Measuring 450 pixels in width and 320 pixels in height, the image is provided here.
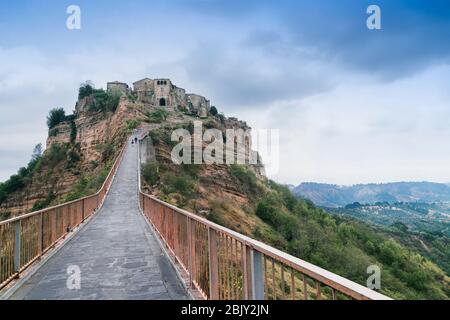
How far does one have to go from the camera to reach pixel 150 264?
7184mm

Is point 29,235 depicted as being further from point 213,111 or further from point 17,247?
point 213,111

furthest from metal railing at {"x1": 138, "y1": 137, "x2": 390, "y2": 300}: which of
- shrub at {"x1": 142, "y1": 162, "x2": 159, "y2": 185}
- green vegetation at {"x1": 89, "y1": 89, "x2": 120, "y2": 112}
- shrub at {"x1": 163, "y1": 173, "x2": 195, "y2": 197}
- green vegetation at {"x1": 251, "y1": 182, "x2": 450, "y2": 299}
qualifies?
green vegetation at {"x1": 89, "y1": 89, "x2": 120, "y2": 112}

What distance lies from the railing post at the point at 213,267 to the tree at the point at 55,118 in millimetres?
70814

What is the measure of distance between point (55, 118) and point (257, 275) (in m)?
74.2

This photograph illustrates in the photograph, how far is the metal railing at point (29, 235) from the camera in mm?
5922

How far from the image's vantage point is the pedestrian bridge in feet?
9.73

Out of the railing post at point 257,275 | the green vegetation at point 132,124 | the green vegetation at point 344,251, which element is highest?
the green vegetation at point 132,124

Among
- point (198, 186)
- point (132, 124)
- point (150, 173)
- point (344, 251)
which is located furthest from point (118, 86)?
point (344, 251)

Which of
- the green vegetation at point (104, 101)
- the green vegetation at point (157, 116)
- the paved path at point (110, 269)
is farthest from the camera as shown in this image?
the green vegetation at point (104, 101)

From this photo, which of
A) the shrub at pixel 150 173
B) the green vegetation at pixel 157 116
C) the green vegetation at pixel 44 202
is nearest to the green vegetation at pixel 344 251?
the shrub at pixel 150 173

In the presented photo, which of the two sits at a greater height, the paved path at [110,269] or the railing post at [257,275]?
the railing post at [257,275]

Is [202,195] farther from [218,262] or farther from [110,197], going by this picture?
[218,262]

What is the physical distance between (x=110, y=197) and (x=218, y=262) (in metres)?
19.8

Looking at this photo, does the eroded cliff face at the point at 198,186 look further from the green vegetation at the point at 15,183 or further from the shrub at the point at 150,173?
the green vegetation at the point at 15,183
